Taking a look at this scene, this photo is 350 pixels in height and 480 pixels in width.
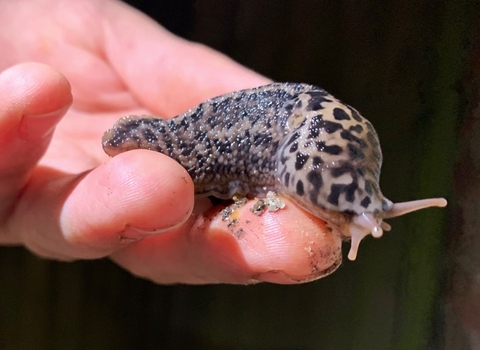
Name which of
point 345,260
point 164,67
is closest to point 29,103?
point 164,67

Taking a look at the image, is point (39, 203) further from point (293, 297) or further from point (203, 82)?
point (293, 297)

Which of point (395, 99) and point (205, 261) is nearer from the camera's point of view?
point (205, 261)

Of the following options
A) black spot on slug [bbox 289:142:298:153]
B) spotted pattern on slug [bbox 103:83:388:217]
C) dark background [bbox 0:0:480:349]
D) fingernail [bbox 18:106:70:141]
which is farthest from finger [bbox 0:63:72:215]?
dark background [bbox 0:0:480:349]

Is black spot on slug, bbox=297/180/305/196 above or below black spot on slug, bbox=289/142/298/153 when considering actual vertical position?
below

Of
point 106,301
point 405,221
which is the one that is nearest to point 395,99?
point 405,221

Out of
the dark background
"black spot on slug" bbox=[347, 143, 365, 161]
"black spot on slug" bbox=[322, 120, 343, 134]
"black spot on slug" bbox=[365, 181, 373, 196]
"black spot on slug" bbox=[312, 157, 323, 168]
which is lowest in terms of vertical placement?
the dark background

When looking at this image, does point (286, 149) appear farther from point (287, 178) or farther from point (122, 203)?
point (122, 203)

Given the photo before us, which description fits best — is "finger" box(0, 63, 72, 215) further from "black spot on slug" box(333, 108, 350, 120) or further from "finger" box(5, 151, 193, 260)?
"black spot on slug" box(333, 108, 350, 120)

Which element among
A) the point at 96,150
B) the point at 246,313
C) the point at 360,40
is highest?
the point at 360,40
